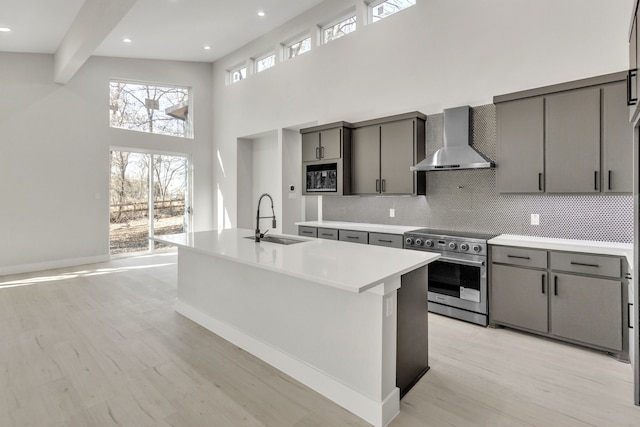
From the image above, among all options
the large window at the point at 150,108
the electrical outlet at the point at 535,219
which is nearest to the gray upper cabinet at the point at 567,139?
the electrical outlet at the point at 535,219

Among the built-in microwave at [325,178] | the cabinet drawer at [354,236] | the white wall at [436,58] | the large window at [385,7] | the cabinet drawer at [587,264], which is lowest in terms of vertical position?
the cabinet drawer at [587,264]

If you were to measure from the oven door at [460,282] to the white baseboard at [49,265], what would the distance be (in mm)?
6114

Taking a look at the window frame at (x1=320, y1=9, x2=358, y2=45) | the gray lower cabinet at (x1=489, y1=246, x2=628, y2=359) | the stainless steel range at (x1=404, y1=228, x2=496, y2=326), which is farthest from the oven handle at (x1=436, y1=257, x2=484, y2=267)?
the window frame at (x1=320, y1=9, x2=358, y2=45)

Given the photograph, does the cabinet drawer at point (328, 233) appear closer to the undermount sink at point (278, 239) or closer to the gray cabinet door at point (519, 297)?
the undermount sink at point (278, 239)

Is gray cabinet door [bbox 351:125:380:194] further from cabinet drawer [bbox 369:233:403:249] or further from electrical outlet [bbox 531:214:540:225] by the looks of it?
electrical outlet [bbox 531:214:540:225]

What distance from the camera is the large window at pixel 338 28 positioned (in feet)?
16.8

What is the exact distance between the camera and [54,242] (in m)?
5.88

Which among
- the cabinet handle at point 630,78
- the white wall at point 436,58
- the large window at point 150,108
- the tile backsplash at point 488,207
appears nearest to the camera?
the cabinet handle at point 630,78

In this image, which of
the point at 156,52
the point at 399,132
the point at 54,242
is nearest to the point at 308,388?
the point at 399,132

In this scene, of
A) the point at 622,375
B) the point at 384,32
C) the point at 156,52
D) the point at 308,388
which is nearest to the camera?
the point at 308,388

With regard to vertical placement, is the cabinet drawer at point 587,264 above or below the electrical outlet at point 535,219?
below

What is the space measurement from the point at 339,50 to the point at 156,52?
3.85 metres

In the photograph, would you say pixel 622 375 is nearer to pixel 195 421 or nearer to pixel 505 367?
pixel 505 367

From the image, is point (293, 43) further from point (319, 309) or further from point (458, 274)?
point (319, 309)
